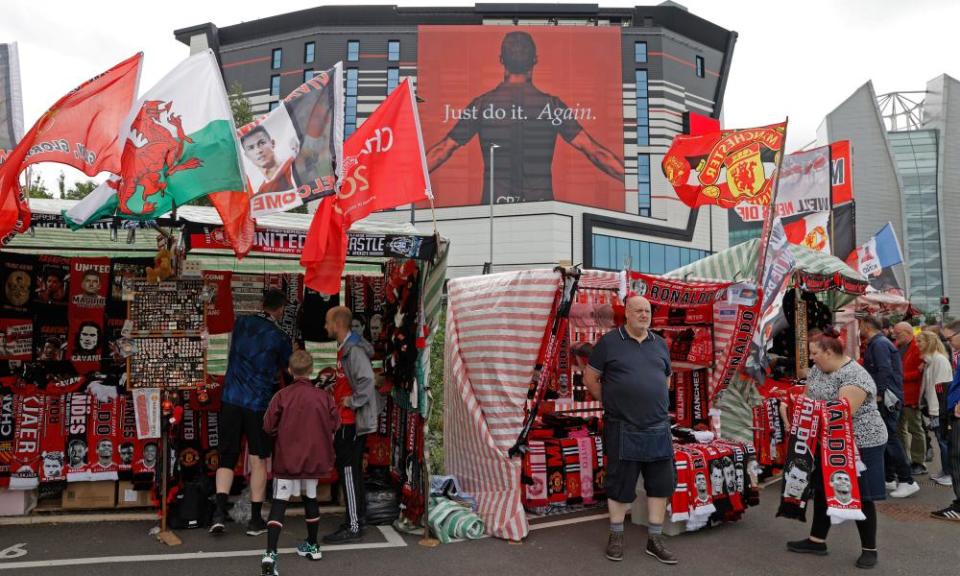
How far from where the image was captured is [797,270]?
8047 mm

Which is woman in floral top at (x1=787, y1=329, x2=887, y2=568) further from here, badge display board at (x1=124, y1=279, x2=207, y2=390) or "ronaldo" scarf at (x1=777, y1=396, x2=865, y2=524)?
badge display board at (x1=124, y1=279, x2=207, y2=390)

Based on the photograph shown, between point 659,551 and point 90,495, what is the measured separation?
5075 millimetres

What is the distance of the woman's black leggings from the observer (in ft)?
15.8

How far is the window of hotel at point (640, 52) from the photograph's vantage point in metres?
60.6

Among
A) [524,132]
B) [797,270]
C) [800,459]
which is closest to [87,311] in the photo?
[800,459]

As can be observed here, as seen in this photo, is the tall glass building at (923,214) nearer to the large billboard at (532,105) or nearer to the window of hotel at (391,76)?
the large billboard at (532,105)

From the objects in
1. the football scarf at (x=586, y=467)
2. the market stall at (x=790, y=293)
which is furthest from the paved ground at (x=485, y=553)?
the market stall at (x=790, y=293)

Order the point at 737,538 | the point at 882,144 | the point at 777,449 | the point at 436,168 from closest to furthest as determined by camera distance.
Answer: the point at 737,538 < the point at 777,449 < the point at 436,168 < the point at 882,144

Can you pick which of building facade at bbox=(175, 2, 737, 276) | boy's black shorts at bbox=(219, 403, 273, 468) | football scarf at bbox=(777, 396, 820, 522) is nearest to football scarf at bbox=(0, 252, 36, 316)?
boy's black shorts at bbox=(219, 403, 273, 468)

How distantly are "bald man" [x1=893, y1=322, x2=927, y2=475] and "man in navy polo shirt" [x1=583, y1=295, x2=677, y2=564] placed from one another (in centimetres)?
496

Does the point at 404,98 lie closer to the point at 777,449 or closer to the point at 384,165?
the point at 384,165

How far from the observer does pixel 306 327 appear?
22.1 ft

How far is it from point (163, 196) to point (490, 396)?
3.06 m

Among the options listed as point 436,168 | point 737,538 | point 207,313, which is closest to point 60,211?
point 207,313
